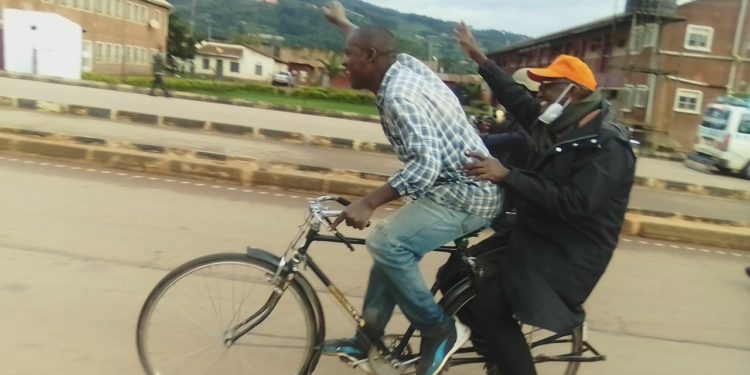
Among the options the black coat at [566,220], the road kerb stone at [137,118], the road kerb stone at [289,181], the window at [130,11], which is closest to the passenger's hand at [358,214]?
the black coat at [566,220]

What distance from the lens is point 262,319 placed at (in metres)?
3.21

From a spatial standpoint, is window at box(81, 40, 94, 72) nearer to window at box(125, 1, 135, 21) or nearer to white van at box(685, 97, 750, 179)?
window at box(125, 1, 135, 21)

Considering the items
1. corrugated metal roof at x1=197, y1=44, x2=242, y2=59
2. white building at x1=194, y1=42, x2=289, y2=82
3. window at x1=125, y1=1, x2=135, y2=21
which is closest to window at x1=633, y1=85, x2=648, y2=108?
window at x1=125, y1=1, x2=135, y2=21

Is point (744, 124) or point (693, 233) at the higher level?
point (744, 124)

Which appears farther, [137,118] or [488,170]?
[137,118]

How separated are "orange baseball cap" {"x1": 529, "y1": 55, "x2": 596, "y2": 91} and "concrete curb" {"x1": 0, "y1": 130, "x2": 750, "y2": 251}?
5.40 m

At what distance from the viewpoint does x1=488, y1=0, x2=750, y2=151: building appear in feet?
119

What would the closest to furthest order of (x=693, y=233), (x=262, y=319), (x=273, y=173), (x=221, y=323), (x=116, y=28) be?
(x=262, y=319), (x=221, y=323), (x=693, y=233), (x=273, y=173), (x=116, y=28)

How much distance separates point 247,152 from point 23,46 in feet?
87.2

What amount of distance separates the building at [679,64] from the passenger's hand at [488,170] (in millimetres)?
35358

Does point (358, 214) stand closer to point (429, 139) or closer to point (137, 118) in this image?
point (429, 139)

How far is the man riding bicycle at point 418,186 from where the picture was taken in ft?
9.25

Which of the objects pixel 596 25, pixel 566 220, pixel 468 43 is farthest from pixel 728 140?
pixel 596 25

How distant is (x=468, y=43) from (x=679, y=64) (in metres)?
37.5
